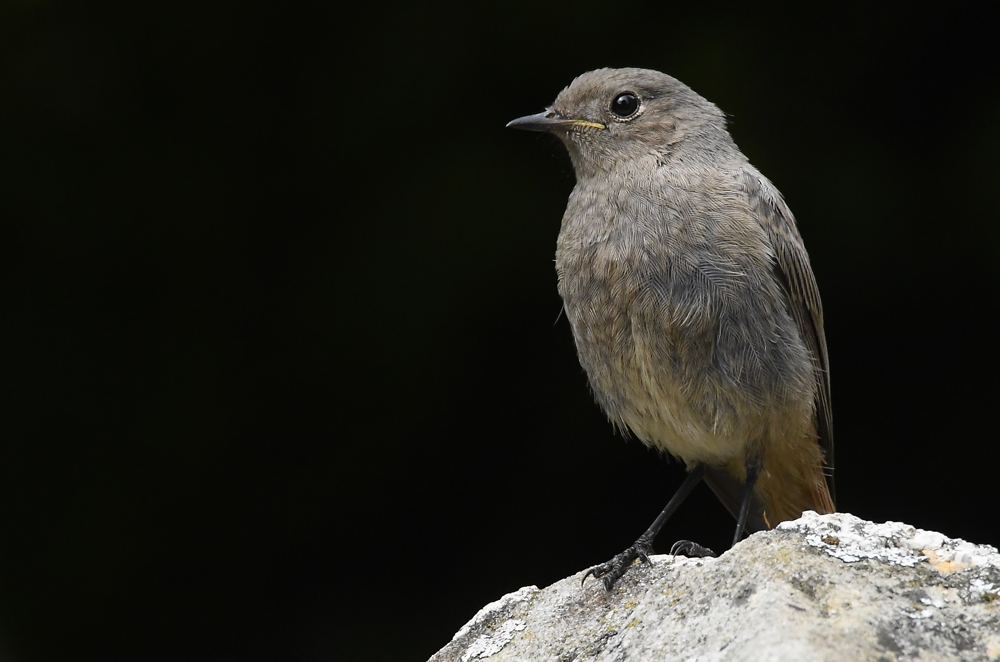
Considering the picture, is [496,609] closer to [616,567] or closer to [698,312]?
[616,567]

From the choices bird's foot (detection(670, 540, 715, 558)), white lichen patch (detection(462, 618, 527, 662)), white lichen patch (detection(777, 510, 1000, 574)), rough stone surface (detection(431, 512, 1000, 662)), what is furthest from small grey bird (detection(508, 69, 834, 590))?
white lichen patch (detection(777, 510, 1000, 574))

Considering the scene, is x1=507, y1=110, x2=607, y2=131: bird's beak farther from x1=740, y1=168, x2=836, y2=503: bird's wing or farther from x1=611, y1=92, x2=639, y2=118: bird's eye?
x1=740, y1=168, x2=836, y2=503: bird's wing

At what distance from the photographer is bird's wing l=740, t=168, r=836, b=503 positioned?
3.70 m

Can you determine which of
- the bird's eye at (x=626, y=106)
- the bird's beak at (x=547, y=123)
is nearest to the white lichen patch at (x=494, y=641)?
the bird's beak at (x=547, y=123)

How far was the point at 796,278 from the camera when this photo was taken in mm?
3770

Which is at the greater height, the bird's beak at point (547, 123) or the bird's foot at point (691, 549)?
the bird's beak at point (547, 123)

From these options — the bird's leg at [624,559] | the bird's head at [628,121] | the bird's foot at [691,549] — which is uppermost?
the bird's head at [628,121]

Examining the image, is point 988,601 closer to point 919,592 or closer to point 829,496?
point 919,592

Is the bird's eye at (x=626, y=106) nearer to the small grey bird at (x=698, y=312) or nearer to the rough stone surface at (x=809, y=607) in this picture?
the small grey bird at (x=698, y=312)

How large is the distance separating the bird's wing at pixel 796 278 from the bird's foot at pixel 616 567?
3.84 ft

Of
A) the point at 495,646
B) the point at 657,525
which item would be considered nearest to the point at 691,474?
the point at 657,525

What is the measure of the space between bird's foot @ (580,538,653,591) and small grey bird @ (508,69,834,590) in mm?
16

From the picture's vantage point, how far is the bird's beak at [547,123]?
4102 millimetres

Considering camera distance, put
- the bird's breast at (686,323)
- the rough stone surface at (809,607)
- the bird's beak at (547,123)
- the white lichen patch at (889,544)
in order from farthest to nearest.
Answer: the bird's beak at (547,123) < the bird's breast at (686,323) < the white lichen patch at (889,544) < the rough stone surface at (809,607)
